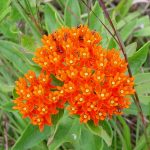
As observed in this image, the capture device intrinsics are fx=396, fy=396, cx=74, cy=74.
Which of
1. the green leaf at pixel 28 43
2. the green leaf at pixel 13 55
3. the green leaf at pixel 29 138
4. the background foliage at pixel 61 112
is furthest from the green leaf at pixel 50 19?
the green leaf at pixel 29 138

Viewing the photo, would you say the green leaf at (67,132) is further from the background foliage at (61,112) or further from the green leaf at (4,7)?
the green leaf at (4,7)

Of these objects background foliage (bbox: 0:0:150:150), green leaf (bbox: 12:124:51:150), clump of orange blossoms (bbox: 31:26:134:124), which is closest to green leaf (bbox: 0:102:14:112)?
background foliage (bbox: 0:0:150:150)

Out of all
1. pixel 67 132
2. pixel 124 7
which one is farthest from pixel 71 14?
pixel 124 7

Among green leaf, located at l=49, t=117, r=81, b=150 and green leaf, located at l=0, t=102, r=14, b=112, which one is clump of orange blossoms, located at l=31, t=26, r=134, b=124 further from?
green leaf, located at l=0, t=102, r=14, b=112

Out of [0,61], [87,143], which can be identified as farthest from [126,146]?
[0,61]

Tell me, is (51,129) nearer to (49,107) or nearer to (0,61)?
(49,107)

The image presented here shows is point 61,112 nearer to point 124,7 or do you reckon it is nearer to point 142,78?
point 142,78

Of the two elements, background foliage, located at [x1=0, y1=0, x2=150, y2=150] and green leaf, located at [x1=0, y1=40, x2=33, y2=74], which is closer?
background foliage, located at [x1=0, y1=0, x2=150, y2=150]
